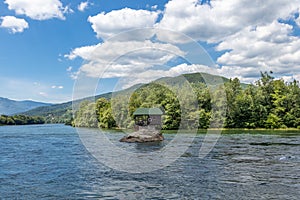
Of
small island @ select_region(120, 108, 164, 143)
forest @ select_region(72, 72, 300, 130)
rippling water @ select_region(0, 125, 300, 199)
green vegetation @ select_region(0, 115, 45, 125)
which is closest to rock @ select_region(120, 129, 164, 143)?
small island @ select_region(120, 108, 164, 143)

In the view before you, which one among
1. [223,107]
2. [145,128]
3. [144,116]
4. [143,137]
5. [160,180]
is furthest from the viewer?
[223,107]

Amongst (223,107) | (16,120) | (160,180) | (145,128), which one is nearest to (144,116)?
(145,128)

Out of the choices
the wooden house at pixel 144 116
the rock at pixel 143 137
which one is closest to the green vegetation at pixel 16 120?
the wooden house at pixel 144 116

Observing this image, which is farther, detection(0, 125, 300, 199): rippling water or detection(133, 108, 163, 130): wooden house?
detection(133, 108, 163, 130): wooden house

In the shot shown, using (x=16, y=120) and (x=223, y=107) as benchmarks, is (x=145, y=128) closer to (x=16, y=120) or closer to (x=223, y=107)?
(x=223, y=107)

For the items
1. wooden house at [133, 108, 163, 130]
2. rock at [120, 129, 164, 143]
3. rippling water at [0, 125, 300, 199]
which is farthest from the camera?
wooden house at [133, 108, 163, 130]

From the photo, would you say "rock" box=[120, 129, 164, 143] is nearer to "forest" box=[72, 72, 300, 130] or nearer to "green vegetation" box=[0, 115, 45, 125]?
"forest" box=[72, 72, 300, 130]

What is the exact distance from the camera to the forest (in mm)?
74750

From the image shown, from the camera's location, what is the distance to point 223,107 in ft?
273

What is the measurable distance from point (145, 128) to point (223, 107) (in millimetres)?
39731

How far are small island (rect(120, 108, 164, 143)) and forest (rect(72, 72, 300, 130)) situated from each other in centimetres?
1690

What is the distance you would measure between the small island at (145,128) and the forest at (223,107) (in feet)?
55.4

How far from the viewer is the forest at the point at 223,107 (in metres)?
74.8

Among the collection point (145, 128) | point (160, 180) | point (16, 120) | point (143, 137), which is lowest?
point (160, 180)
